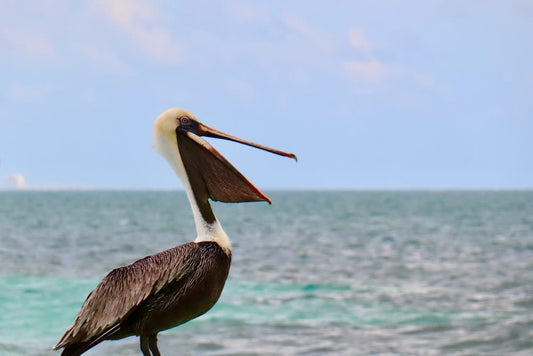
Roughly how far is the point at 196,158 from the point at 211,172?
0.11 m

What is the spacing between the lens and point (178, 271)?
4.17m

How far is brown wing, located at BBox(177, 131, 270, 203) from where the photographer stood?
4186 mm

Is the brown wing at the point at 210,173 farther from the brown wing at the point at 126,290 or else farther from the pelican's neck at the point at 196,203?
the brown wing at the point at 126,290

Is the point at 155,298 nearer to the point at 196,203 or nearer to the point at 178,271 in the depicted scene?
the point at 178,271

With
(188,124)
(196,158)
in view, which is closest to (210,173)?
(196,158)

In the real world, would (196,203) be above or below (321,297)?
above

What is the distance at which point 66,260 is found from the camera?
2562 centimetres

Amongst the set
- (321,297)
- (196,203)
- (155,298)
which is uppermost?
(196,203)

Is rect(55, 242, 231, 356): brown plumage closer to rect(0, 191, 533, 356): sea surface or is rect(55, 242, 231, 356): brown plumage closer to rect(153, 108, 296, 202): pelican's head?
rect(153, 108, 296, 202): pelican's head

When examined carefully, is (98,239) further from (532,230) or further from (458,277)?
(532,230)

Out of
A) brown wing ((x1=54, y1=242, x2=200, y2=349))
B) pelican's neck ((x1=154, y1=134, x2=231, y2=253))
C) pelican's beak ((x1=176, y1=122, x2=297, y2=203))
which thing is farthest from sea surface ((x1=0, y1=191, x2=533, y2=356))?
pelican's beak ((x1=176, y1=122, x2=297, y2=203))

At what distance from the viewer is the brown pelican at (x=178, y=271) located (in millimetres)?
4172

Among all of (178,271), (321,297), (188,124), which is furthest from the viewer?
(321,297)

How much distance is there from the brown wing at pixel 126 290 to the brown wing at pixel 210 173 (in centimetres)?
31
